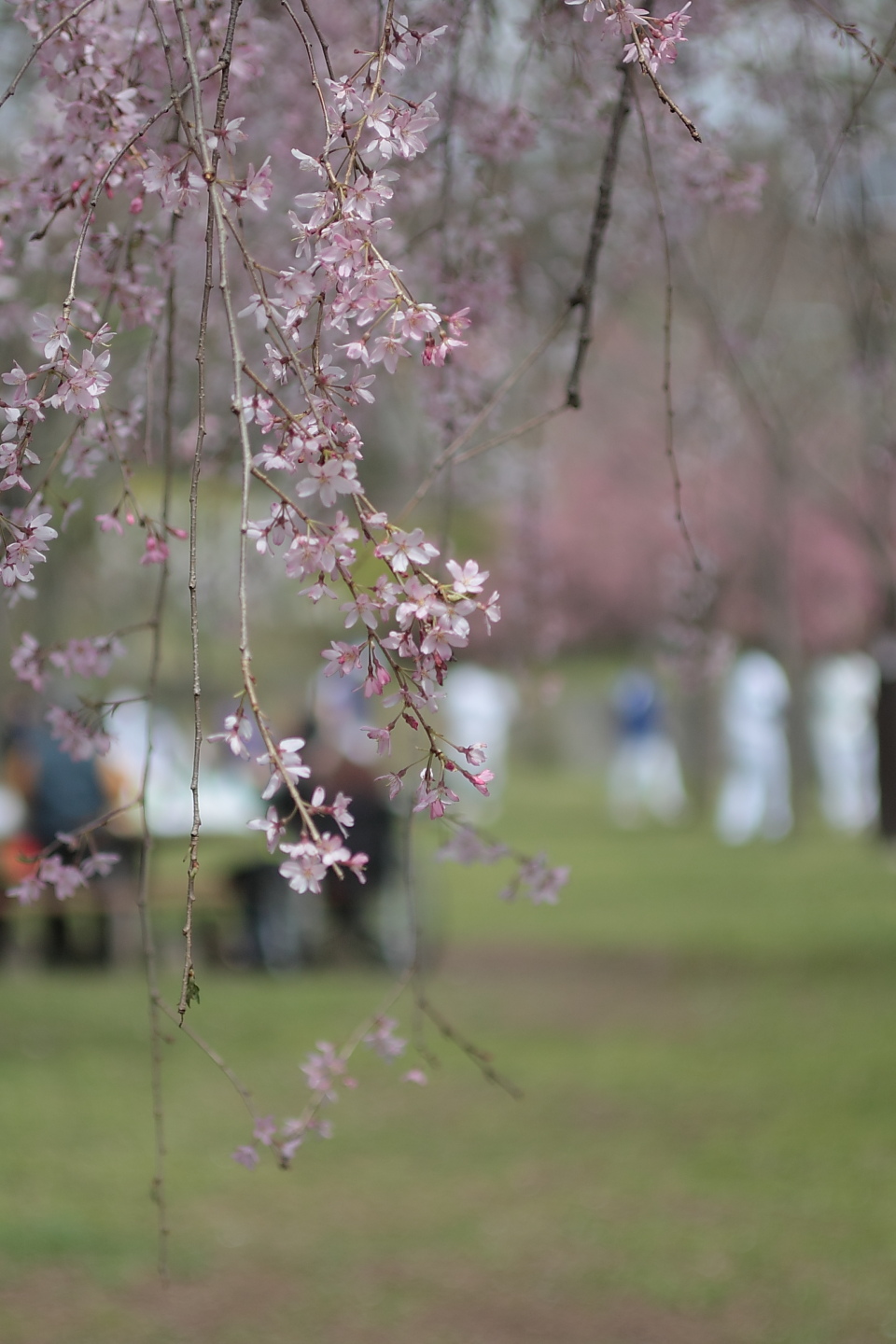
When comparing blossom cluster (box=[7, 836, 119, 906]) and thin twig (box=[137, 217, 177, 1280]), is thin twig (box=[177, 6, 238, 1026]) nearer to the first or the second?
thin twig (box=[137, 217, 177, 1280])

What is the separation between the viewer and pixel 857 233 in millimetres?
4738

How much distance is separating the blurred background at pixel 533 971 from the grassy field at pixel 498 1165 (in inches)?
0.8

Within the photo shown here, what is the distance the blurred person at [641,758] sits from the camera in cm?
2156

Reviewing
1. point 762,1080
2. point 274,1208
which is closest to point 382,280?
point 274,1208

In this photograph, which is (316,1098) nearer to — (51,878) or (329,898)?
(51,878)

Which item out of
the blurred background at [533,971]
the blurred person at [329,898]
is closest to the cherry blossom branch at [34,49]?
the blurred background at [533,971]

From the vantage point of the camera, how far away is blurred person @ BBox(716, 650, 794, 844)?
61.2 feet

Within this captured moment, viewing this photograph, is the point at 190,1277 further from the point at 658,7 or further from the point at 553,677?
the point at 658,7

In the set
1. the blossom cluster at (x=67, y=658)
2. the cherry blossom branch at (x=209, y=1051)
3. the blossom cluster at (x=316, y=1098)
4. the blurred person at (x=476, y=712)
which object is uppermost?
the blurred person at (x=476, y=712)

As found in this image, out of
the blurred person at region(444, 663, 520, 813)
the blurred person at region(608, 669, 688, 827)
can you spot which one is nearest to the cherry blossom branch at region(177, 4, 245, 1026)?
the blurred person at region(608, 669, 688, 827)

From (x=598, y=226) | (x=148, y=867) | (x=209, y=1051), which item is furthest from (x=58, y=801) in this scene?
(x=209, y=1051)

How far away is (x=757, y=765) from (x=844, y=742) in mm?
1512

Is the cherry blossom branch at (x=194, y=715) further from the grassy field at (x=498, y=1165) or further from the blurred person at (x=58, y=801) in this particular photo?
the blurred person at (x=58, y=801)

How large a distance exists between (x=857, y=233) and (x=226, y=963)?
254 inches
